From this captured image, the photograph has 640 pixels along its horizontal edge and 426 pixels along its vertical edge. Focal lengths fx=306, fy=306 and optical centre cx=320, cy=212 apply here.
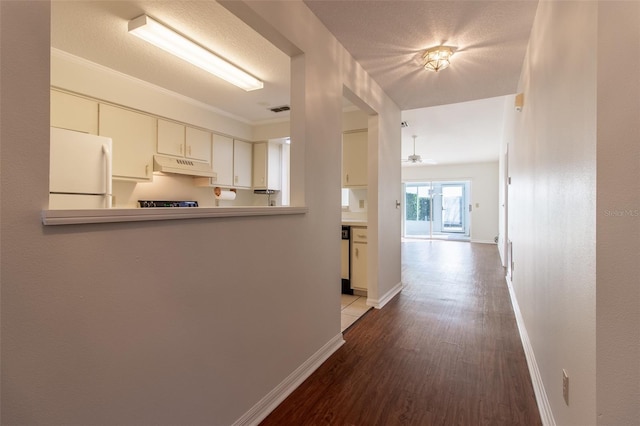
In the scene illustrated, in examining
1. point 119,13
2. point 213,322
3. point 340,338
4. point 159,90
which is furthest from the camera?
point 159,90

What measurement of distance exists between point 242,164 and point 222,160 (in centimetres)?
43

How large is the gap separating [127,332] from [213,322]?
371mm

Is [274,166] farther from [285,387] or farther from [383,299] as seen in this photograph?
[285,387]

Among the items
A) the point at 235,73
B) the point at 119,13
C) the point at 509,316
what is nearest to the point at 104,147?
the point at 119,13

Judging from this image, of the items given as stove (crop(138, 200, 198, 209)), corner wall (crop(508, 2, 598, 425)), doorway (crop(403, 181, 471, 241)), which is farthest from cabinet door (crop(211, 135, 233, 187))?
doorway (crop(403, 181, 471, 241))

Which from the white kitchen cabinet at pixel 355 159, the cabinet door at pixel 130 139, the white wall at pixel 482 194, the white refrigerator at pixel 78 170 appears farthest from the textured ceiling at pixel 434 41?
the white wall at pixel 482 194

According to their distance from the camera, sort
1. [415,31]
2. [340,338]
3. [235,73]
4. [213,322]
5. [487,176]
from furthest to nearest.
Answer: [487,176], [235,73], [340,338], [415,31], [213,322]

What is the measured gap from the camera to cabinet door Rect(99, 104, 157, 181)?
312cm

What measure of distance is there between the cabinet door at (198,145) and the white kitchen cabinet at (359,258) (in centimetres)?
225

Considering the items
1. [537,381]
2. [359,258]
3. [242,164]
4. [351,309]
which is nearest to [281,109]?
[242,164]

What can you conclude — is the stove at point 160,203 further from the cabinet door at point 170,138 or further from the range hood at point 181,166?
the cabinet door at point 170,138

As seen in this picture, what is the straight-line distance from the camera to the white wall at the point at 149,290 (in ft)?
2.58

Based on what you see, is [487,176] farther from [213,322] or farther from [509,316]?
[213,322]

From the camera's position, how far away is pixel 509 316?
3012 mm
